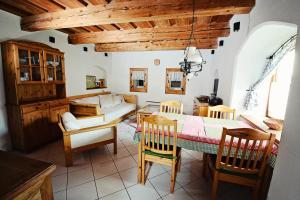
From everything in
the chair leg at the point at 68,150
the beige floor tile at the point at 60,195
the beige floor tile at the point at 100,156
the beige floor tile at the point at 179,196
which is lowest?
the beige floor tile at the point at 60,195

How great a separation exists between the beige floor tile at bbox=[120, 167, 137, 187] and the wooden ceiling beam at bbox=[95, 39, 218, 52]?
325cm

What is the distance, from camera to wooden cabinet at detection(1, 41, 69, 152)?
2447 mm

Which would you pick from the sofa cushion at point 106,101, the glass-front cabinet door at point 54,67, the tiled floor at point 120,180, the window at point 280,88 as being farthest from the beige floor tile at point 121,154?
the window at point 280,88

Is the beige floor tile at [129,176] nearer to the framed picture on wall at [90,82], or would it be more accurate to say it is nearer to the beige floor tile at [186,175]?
the beige floor tile at [186,175]

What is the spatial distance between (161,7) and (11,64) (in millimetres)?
2669

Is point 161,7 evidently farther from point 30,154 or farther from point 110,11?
point 30,154

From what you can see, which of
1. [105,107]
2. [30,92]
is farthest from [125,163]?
[105,107]

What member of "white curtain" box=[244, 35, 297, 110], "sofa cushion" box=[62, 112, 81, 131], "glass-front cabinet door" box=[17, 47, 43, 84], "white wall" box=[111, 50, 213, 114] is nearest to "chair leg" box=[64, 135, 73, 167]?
"sofa cushion" box=[62, 112, 81, 131]

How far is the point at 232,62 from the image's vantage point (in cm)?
285

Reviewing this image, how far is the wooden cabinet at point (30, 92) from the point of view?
2.45 metres

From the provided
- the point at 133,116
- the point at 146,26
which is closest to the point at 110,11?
the point at 146,26

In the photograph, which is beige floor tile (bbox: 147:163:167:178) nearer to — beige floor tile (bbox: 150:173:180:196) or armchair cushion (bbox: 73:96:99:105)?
beige floor tile (bbox: 150:173:180:196)

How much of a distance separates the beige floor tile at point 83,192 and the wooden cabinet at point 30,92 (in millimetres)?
1520

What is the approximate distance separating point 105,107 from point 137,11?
3.28m
